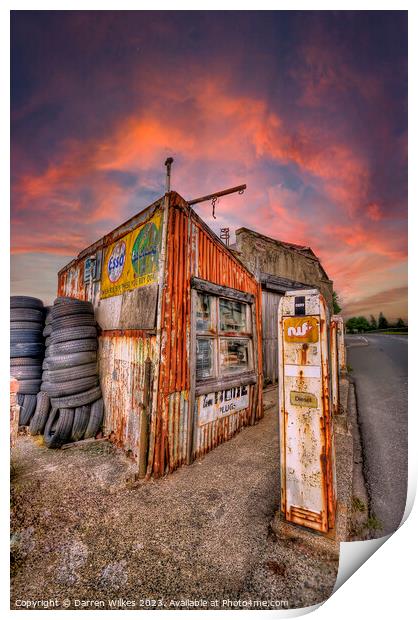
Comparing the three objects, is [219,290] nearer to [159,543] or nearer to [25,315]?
[159,543]

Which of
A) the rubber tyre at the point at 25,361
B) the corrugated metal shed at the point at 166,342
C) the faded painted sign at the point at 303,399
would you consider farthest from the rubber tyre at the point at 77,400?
the faded painted sign at the point at 303,399

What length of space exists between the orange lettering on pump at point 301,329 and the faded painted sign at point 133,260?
75.6 inches

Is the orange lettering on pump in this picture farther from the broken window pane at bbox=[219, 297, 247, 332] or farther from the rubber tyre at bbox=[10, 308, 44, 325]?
the rubber tyre at bbox=[10, 308, 44, 325]

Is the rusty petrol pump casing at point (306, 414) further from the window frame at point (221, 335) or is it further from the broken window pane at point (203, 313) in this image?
the broken window pane at point (203, 313)

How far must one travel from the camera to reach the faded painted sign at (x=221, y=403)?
12.2ft

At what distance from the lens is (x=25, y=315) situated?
493 cm

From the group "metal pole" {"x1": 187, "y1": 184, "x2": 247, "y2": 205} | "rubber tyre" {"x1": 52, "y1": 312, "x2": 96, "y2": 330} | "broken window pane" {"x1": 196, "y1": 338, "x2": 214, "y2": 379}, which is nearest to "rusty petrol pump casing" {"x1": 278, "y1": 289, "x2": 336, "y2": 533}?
"broken window pane" {"x1": 196, "y1": 338, "x2": 214, "y2": 379}

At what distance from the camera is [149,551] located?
205 cm

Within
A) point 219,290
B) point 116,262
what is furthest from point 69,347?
point 219,290

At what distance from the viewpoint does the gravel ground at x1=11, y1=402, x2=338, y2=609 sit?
1.75 meters

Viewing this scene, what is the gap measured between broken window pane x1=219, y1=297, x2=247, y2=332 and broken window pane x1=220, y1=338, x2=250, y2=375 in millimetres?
A: 218

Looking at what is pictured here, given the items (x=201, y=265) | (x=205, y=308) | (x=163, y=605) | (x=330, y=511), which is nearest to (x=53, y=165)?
(x=201, y=265)

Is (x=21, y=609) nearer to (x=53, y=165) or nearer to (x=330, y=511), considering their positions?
(x=330, y=511)

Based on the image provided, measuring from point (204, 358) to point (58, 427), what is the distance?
241 centimetres
